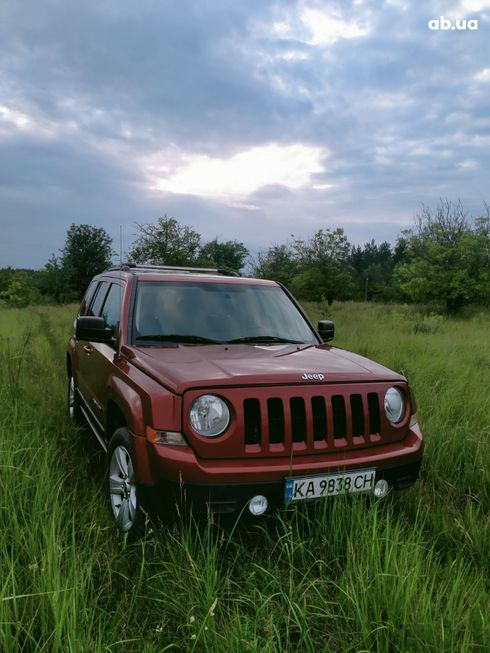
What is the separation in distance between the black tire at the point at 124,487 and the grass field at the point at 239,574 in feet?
0.24

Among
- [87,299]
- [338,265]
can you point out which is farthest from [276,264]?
[87,299]

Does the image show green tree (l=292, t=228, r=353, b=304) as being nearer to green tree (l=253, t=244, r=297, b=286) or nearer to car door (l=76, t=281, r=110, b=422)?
green tree (l=253, t=244, r=297, b=286)

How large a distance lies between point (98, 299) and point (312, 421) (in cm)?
315

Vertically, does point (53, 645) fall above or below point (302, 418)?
below

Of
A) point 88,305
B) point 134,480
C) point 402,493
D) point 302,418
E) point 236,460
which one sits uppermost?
point 88,305

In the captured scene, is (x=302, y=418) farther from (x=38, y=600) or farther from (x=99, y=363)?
(x=99, y=363)

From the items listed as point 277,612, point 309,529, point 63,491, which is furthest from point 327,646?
point 63,491

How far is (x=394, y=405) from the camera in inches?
111

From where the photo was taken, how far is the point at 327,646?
5.91 feet

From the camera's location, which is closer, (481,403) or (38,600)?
(38,600)

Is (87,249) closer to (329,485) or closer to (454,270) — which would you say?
(454,270)

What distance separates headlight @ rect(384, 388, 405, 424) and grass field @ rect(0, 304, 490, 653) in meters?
0.56

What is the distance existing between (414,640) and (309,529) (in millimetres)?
733

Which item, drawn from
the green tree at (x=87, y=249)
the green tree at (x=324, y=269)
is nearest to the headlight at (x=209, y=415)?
the green tree at (x=324, y=269)
